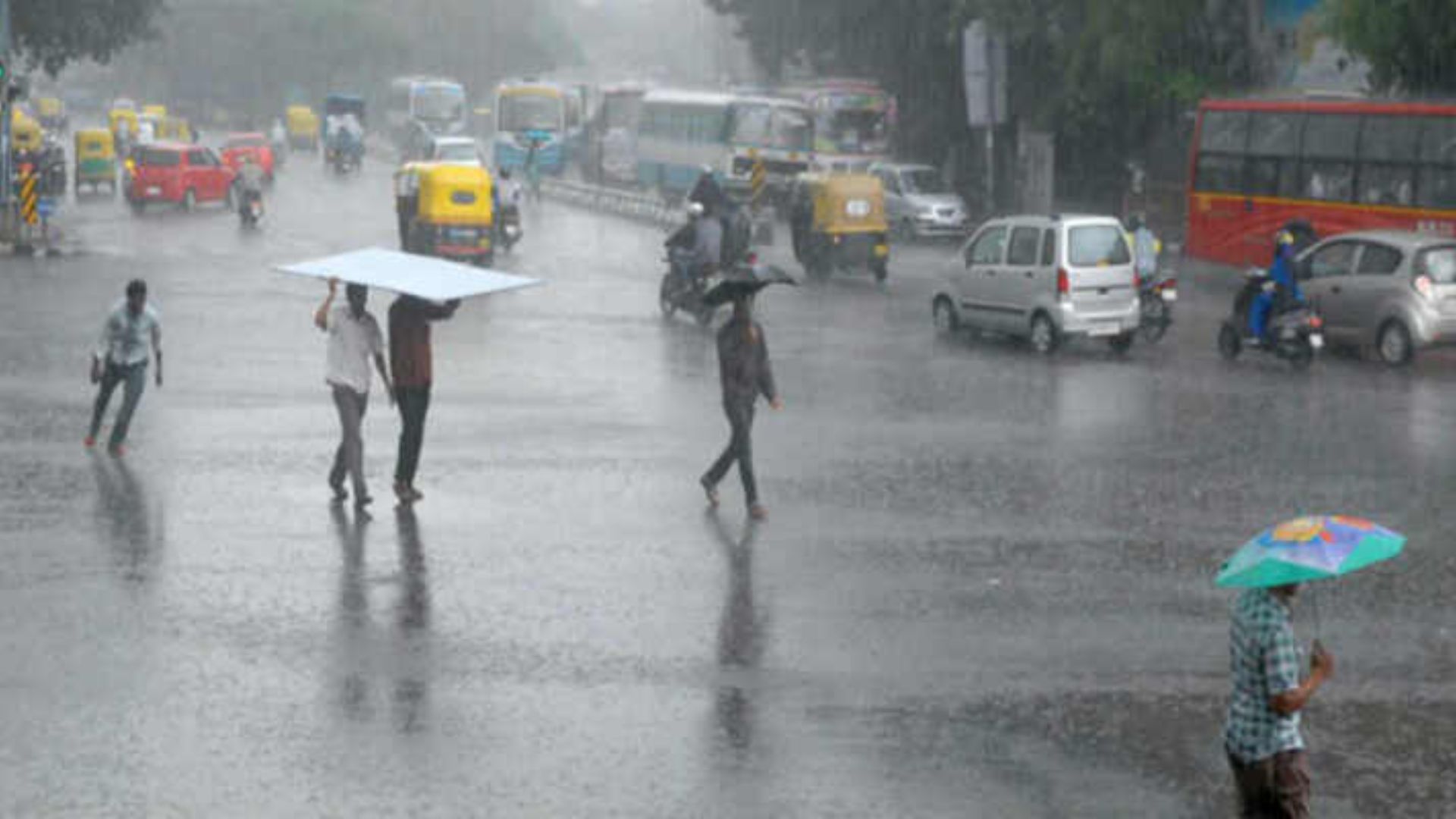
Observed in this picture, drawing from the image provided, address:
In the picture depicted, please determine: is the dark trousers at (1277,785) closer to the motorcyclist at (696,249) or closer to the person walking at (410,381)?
the person walking at (410,381)

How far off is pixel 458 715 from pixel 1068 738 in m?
2.80

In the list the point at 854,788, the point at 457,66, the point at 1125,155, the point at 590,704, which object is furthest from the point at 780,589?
the point at 457,66

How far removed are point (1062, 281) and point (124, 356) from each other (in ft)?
40.2

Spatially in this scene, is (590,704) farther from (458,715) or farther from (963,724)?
(963,724)

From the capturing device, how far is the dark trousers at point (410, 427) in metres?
15.1

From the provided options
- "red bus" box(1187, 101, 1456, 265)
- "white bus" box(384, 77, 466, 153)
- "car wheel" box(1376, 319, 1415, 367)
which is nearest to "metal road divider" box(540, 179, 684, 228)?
"red bus" box(1187, 101, 1456, 265)

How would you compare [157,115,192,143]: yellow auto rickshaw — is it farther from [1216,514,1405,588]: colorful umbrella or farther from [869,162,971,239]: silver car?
[1216,514,1405,588]: colorful umbrella

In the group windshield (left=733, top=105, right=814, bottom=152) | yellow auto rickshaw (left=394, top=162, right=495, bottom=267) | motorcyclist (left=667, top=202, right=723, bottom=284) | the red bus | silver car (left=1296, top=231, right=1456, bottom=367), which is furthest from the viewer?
windshield (left=733, top=105, right=814, bottom=152)

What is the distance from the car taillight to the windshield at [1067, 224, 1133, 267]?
3.45 m

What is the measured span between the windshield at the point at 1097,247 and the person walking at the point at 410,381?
12203 mm

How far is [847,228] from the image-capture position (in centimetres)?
3572

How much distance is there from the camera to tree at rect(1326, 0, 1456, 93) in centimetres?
3212

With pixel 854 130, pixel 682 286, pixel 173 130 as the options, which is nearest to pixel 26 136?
pixel 173 130

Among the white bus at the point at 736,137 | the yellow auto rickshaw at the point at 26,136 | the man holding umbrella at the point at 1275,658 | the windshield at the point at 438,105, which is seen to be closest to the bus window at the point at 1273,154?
the white bus at the point at 736,137
